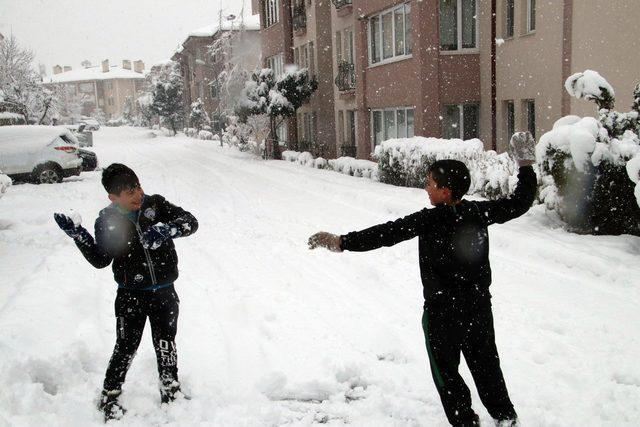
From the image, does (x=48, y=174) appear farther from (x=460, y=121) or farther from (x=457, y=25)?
(x=457, y=25)

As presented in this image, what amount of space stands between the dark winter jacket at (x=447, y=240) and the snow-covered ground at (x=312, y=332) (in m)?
1.09

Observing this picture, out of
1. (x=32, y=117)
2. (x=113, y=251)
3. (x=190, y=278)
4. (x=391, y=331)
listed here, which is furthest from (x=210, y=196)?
(x=32, y=117)

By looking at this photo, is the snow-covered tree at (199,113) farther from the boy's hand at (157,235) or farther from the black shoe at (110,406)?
the boy's hand at (157,235)

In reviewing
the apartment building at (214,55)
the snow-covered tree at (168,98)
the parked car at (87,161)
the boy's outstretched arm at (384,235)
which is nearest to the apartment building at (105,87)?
the apartment building at (214,55)

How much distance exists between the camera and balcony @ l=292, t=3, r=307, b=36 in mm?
26716

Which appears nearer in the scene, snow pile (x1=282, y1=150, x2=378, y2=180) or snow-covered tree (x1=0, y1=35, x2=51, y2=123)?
snow pile (x1=282, y1=150, x2=378, y2=180)

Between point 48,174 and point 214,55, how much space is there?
29.9m

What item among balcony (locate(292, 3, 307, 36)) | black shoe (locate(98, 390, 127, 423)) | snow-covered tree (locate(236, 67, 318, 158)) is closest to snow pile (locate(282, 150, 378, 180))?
snow-covered tree (locate(236, 67, 318, 158))

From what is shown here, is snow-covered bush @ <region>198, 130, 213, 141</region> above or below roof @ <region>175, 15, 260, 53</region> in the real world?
below

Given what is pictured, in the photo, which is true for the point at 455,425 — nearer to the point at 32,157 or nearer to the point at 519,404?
the point at 519,404

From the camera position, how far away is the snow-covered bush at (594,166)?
8023mm

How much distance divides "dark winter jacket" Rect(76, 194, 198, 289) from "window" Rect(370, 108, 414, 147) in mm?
14439

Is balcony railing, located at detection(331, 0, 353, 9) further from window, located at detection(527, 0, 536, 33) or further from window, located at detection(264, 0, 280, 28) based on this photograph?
window, located at detection(264, 0, 280, 28)

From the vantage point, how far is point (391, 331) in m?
5.22
